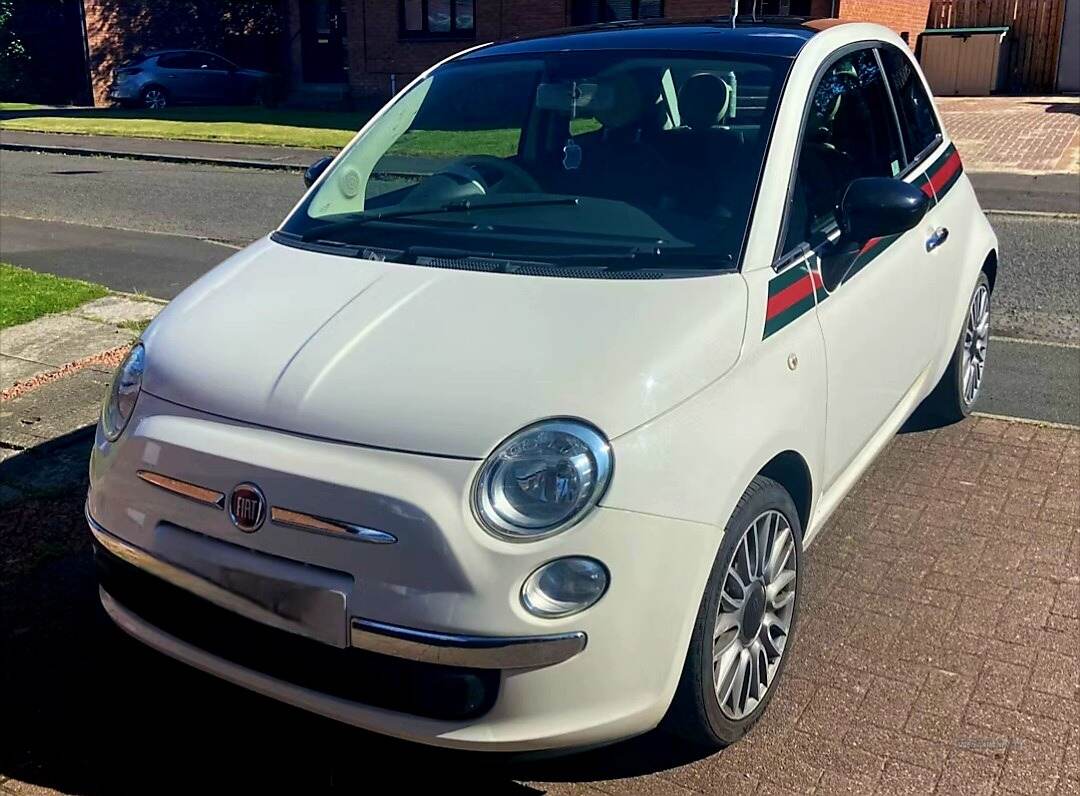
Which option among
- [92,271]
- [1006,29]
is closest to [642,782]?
[92,271]

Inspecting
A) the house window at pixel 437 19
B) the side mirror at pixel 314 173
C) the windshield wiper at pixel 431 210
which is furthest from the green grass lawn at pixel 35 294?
the house window at pixel 437 19

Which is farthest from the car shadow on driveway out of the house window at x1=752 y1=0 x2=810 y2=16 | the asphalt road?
the house window at x1=752 y1=0 x2=810 y2=16

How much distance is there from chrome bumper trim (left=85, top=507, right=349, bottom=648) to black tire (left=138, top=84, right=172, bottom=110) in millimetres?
27731

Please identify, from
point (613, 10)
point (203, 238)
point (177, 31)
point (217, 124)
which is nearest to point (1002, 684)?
point (203, 238)

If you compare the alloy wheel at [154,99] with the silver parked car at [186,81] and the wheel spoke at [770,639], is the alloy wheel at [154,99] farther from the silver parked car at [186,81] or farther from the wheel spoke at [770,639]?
the wheel spoke at [770,639]

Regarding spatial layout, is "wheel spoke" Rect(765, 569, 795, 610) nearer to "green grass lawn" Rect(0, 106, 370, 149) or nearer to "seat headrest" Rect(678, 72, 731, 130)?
"seat headrest" Rect(678, 72, 731, 130)

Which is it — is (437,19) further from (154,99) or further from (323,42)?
→ (154,99)

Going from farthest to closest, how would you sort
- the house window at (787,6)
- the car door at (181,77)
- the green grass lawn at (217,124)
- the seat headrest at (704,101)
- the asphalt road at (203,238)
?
the car door at (181,77) < the house window at (787,6) < the green grass lawn at (217,124) < the asphalt road at (203,238) < the seat headrest at (704,101)

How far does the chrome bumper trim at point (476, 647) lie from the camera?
7.96 ft

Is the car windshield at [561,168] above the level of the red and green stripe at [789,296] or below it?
above

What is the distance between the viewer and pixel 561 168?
12.2 ft

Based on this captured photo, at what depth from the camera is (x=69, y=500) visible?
4.55m

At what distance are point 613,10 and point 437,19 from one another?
465cm

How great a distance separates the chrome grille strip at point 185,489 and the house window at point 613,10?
2148 cm
